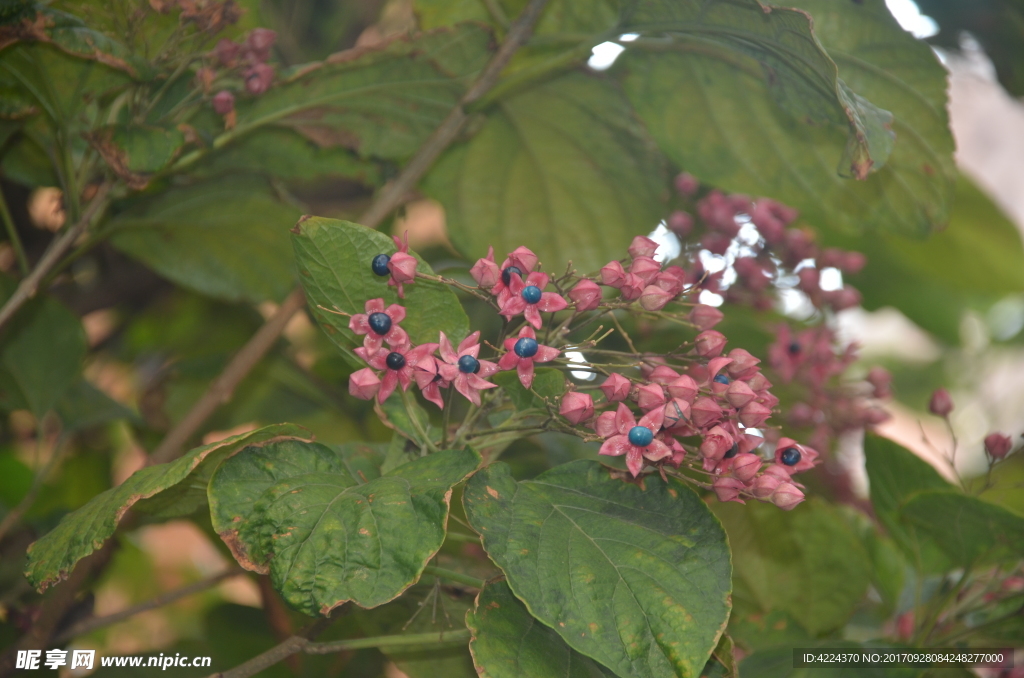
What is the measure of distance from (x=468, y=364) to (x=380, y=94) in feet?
1.46

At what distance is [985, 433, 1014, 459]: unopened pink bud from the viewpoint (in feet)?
2.74

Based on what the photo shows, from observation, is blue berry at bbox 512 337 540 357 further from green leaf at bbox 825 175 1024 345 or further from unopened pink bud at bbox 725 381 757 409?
green leaf at bbox 825 175 1024 345

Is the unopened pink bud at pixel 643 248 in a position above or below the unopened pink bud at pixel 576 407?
above

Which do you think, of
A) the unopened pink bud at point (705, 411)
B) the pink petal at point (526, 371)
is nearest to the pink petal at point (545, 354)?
the pink petal at point (526, 371)

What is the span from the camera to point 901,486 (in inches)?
35.1

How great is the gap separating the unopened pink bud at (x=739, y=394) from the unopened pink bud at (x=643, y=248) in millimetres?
130

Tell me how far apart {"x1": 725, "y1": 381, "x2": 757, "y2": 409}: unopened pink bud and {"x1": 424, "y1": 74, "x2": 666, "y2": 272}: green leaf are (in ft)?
1.45

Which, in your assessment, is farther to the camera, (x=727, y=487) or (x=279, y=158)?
(x=279, y=158)

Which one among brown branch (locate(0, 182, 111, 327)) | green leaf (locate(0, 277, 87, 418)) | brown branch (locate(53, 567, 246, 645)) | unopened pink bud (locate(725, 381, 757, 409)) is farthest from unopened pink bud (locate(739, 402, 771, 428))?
green leaf (locate(0, 277, 87, 418))

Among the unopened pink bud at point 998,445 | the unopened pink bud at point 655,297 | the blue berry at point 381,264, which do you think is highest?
the blue berry at point 381,264

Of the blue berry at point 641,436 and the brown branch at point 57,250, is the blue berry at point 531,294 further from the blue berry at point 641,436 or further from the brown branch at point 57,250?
the brown branch at point 57,250

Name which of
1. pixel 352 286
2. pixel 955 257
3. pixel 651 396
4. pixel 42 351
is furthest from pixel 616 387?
pixel 955 257

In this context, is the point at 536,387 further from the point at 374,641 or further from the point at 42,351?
the point at 42,351

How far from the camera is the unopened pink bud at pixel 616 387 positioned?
0.60m
